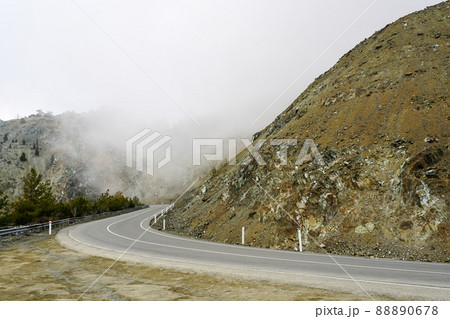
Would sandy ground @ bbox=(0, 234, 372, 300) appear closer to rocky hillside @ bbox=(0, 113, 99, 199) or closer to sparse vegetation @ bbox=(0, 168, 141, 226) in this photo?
sparse vegetation @ bbox=(0, 168, 141, 226)

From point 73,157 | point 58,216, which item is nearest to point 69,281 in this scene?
point 58,216

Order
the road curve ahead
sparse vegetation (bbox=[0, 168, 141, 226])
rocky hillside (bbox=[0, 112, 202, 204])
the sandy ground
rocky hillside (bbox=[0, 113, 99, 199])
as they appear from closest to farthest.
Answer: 1. the sandy ground
2. the road curve ahead
3. sparse vegetation (bbox=[0, 168, 141, 226])
4. rocky hillside (bbox=[0, 113, 99, 199])
5. rocky hillside (bbox=[0, 112, 202, 204])

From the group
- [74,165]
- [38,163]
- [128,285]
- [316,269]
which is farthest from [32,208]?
[38,163]

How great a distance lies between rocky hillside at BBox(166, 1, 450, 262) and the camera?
45.0 feet

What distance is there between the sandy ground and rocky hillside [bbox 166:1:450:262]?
7956mm

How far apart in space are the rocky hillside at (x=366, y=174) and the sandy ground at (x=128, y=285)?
7.96 meters

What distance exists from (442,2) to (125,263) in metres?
46.7

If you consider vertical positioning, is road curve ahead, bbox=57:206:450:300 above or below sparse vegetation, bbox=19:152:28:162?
below

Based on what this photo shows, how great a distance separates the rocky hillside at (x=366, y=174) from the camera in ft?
45.0

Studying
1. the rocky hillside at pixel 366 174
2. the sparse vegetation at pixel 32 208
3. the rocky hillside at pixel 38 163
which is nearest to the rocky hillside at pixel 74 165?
the rocky hillside at pixel 38 163

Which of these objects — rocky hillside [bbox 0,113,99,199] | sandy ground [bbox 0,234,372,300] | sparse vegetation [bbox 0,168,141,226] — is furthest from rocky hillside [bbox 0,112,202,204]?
sandy ground [bbox 0,234,372,300]

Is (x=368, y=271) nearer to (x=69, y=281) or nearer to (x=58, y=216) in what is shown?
(x=69, y=281)

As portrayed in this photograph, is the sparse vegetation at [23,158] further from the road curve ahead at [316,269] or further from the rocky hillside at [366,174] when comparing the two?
the road curve ahead at [316,269]

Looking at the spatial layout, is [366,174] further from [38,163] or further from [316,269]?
[38,163]
